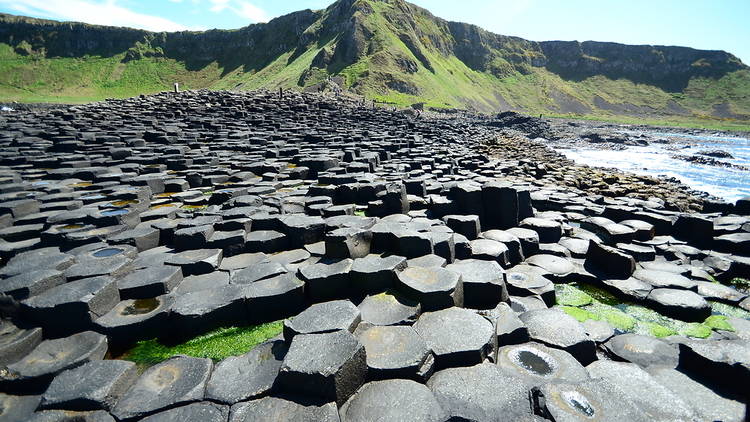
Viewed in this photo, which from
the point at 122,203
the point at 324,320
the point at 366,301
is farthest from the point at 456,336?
the point at 122,203

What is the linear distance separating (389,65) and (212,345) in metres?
61.7

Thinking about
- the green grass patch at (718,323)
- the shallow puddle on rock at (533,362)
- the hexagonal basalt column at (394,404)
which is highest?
the hexagonal basalt column at (394,404)

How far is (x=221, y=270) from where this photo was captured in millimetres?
4402

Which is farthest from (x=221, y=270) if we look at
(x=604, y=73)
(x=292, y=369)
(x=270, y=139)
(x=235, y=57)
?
(x=604, y=73)

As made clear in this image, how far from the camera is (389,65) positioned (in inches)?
2322

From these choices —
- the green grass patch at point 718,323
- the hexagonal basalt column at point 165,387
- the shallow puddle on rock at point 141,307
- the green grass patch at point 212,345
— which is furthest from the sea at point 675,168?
the shallow puddle on rock at point 141,307

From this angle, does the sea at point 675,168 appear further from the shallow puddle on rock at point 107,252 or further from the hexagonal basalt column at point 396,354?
the shallow puddle on rock at point 107,252

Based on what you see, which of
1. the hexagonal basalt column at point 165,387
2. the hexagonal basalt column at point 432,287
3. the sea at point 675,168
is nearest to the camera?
the hexagonal basalt column at point 165,387

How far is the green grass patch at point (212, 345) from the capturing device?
124 inches

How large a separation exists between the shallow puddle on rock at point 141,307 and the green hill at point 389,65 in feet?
153

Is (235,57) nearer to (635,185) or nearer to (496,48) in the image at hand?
(496,48)

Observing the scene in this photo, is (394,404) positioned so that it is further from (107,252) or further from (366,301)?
(107,252)

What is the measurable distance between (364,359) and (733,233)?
24.7 ft

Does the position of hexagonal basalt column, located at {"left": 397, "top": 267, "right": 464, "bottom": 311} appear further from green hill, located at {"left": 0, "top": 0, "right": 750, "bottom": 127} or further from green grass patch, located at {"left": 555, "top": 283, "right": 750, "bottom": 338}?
green hill, located at {"left": 0, "top": 0, "right": 750, "bottom": 127}
